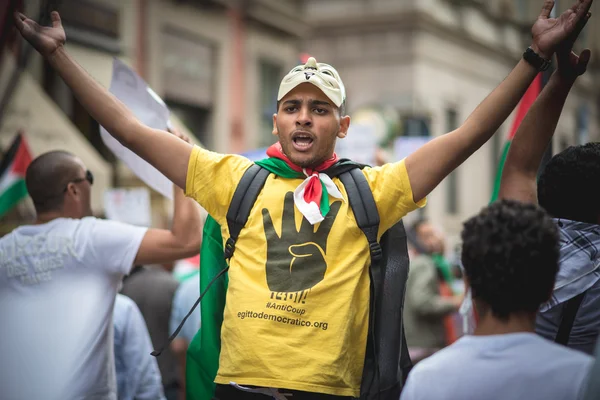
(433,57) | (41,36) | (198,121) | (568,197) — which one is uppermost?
(433,57)

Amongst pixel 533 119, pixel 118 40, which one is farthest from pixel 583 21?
pixel 118 40

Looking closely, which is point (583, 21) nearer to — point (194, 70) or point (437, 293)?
point (437, 293)

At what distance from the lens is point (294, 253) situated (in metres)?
2.82

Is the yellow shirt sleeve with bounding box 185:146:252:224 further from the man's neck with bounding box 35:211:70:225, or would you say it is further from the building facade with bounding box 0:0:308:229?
the building facade with bounding box 0:0:308:229

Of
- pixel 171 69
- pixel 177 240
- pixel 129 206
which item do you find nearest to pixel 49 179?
pixel 177 240

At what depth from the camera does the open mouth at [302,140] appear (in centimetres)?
299

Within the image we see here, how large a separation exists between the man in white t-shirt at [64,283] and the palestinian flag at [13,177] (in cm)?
253

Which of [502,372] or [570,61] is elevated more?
[570,61]

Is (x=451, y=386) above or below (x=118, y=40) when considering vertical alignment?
below

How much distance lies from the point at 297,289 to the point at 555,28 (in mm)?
1243

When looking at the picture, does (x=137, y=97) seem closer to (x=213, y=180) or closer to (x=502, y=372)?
(x=213, y=180)

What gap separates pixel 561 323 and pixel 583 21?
1.08 meters

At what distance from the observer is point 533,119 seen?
9.64 ft

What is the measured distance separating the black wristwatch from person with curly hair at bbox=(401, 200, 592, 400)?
0.77 meters
